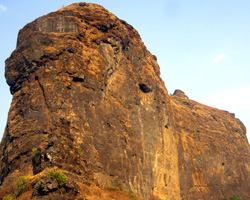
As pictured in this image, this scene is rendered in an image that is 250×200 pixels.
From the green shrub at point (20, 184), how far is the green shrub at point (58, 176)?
2.66 metres

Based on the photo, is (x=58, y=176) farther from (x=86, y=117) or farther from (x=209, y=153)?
(x=209, y=153)

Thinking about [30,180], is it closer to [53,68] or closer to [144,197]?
[53,68]

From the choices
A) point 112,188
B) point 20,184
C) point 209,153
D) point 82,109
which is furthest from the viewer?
point 209,153

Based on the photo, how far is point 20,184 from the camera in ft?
71.9

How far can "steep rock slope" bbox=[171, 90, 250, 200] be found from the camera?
4809 cm

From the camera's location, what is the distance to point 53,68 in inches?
1135

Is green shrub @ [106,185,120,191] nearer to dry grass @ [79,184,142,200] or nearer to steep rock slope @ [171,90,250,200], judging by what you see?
dry grass @ [79,184,142,200]

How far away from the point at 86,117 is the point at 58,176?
30.1 ft

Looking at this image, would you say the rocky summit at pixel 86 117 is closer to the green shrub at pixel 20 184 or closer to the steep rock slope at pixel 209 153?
the green shrub at pixel 20 184

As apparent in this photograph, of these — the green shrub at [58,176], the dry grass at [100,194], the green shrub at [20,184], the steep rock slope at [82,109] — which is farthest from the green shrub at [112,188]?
the green shrub at [58,176]

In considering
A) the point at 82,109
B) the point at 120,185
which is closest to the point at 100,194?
the point at 120,185

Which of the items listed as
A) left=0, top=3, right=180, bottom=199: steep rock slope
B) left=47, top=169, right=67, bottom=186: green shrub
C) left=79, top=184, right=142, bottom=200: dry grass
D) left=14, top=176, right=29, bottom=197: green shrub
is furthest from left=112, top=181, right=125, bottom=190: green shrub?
left=47, top=169, right=67, bottom=186: green shrub

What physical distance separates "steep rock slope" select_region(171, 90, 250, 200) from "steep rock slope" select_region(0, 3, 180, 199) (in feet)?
29.5

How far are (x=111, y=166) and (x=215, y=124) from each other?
3519 cm
